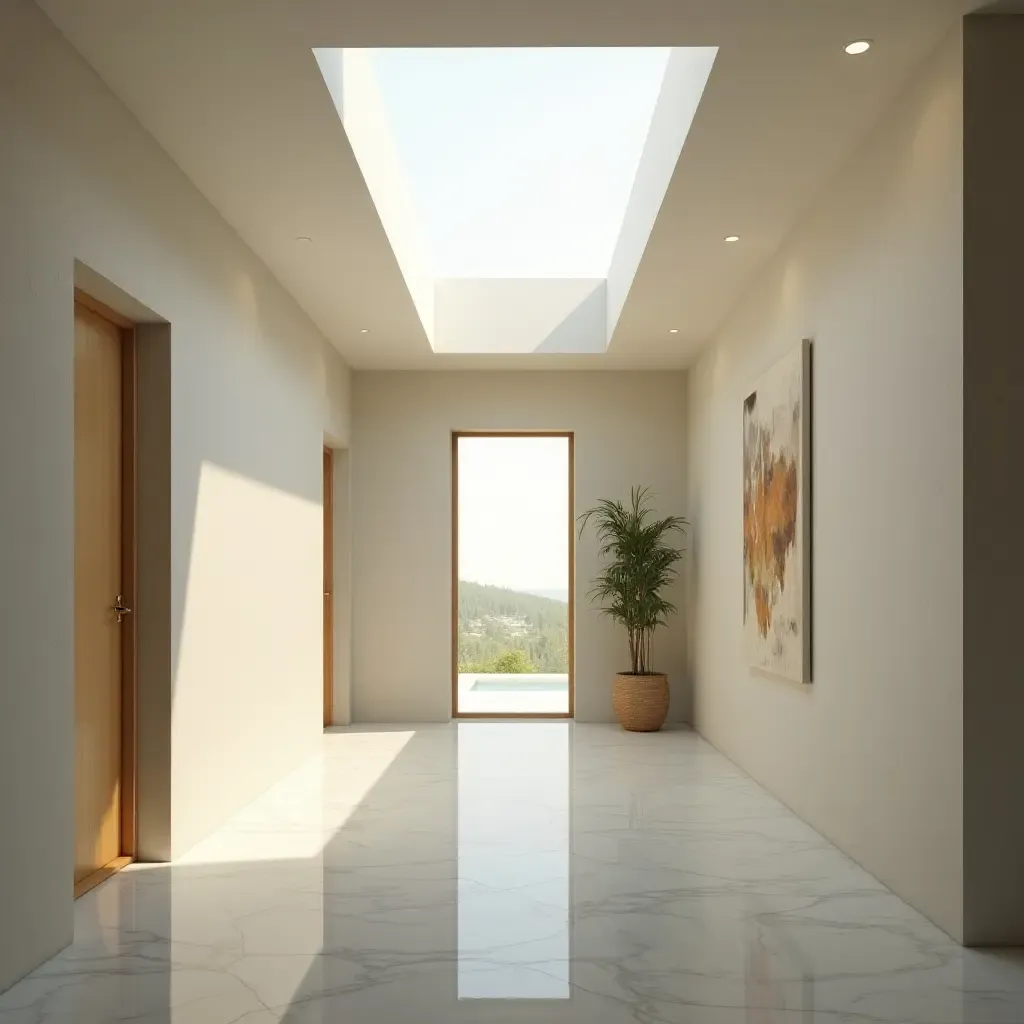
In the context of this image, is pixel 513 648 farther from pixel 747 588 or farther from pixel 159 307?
pixel 159 307

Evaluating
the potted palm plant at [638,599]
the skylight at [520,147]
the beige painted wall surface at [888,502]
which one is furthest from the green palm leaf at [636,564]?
the beige painted wall surface at [888,502]

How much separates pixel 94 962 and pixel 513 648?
6660 millimetres

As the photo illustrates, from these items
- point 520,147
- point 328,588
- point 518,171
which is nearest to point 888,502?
point 520,147

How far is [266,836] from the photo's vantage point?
17.5 feet

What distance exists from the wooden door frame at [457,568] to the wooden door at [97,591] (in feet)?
17.1

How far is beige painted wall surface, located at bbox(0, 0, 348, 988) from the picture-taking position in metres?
3.44

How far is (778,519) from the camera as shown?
605 centimetres

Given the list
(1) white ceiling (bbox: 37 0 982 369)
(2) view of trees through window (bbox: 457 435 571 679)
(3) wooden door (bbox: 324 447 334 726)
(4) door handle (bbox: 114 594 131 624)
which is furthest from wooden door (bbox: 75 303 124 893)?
(2) view of trees through window (bbox: 457 435 571 679)

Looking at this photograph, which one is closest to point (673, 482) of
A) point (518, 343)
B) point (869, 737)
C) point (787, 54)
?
point (518, 343)

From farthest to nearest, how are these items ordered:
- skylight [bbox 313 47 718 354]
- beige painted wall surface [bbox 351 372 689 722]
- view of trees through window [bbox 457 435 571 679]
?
view of trees through window [bbox 457 435 571 679], beige painted wall surface [bbox 351 372 689 722], skylight [bbox 313 47 718 354]

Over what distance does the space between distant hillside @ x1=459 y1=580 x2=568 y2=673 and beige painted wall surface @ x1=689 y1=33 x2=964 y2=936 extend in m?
3.83

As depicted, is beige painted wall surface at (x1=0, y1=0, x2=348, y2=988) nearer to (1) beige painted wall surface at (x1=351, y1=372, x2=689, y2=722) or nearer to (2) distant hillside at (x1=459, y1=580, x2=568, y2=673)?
(1) beige painted wall surface at (x1=351, y1=372, x2=689, y2=722)

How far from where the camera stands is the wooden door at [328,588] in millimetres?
9320

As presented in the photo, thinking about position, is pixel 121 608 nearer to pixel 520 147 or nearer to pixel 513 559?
pixel 520 147
